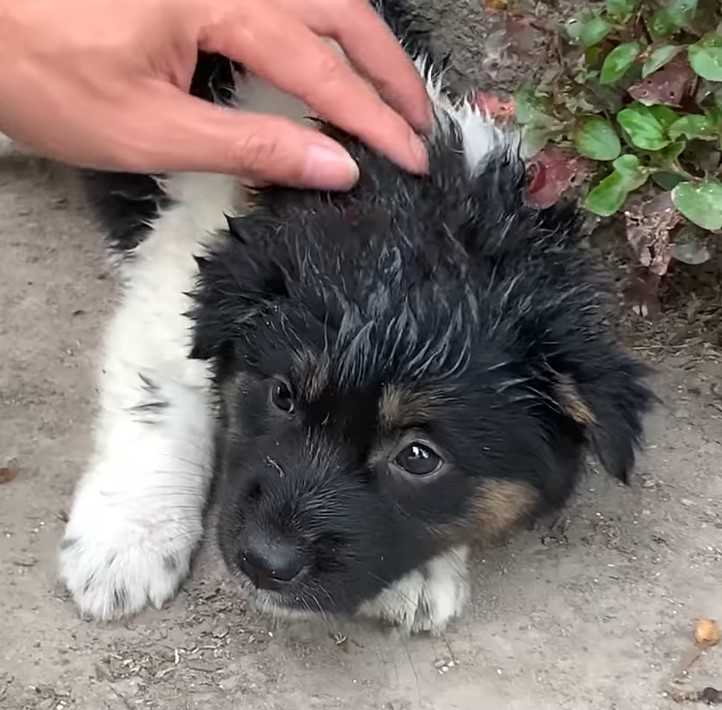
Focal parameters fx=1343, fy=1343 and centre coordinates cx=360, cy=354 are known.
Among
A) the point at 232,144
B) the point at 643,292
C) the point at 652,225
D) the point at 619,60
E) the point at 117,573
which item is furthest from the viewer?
the point at 643,292

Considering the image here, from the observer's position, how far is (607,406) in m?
2.93

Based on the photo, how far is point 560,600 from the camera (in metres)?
3.30

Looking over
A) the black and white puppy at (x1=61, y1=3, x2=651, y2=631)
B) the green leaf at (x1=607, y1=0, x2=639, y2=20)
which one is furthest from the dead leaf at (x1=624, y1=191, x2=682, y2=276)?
the green leaf at (x1=607, y1=0, x2=639, y2=20)

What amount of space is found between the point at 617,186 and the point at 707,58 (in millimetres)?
380

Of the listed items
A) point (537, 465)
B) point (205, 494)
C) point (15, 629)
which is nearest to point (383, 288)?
point (537, 465)

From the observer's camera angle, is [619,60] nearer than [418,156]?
No

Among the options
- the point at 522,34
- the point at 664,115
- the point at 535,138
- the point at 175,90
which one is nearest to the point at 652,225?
the point at 664,115

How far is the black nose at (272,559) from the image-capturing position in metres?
2.75

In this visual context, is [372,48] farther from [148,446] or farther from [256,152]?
[148,446]

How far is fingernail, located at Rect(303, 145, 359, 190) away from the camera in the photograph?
3.03m

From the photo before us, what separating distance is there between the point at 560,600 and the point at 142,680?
103cm

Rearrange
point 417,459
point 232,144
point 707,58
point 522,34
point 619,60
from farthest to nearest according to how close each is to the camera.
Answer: point 522,34 → point 619,60 → point 707,58 → point 232,144 → point 417,459

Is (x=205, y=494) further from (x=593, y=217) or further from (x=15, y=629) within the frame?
(x=593, y=217)

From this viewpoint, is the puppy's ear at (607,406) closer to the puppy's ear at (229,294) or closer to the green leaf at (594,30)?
the puppy's ear at (229,294)
